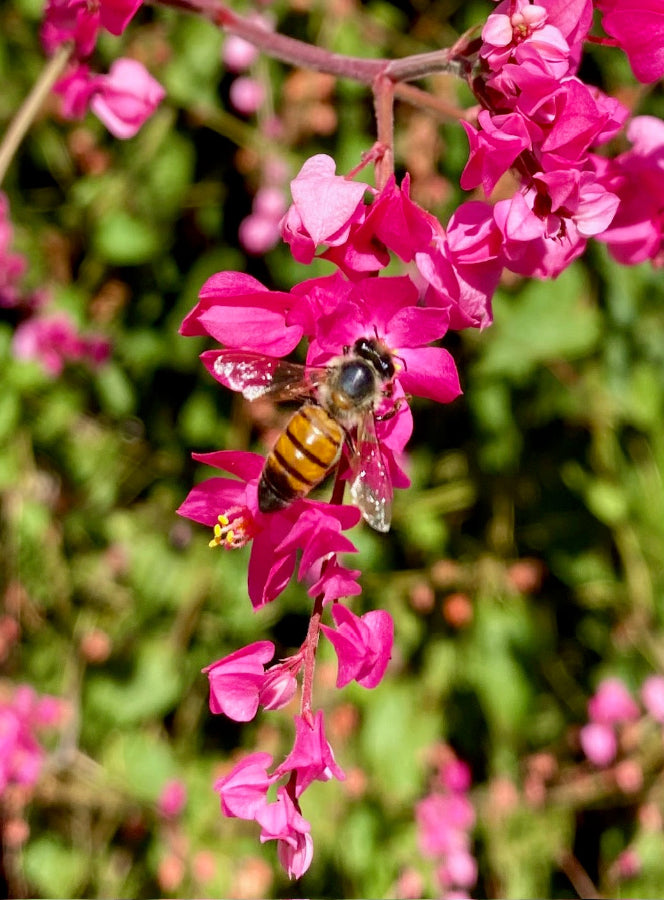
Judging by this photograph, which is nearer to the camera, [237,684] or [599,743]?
[237,684]

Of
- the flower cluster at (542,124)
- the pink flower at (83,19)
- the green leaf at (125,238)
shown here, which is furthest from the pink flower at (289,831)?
the green leaf at (125,238)

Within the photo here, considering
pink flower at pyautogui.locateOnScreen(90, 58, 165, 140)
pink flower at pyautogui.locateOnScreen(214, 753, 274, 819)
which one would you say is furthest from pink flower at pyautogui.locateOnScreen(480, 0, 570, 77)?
pink flower at pyautogui.locateOnScreen(214, 753, 274, 819)

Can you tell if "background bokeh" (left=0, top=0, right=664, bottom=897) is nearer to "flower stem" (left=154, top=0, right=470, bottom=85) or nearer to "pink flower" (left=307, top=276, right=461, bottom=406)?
"flower stem" (left=154, top=0, right=470, bottom=85)

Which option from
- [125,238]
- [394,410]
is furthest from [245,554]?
[394,410]

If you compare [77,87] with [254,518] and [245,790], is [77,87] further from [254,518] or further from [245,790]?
[245,790]

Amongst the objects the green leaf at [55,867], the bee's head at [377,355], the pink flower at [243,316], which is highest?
the pink flower at [243,316]

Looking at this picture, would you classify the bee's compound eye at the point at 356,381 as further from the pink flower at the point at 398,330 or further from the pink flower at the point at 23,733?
the pink flower at the point at 23,733

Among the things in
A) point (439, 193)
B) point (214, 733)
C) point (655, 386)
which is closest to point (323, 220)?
point (439, 193)

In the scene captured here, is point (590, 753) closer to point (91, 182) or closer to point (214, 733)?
point (214, 733)
